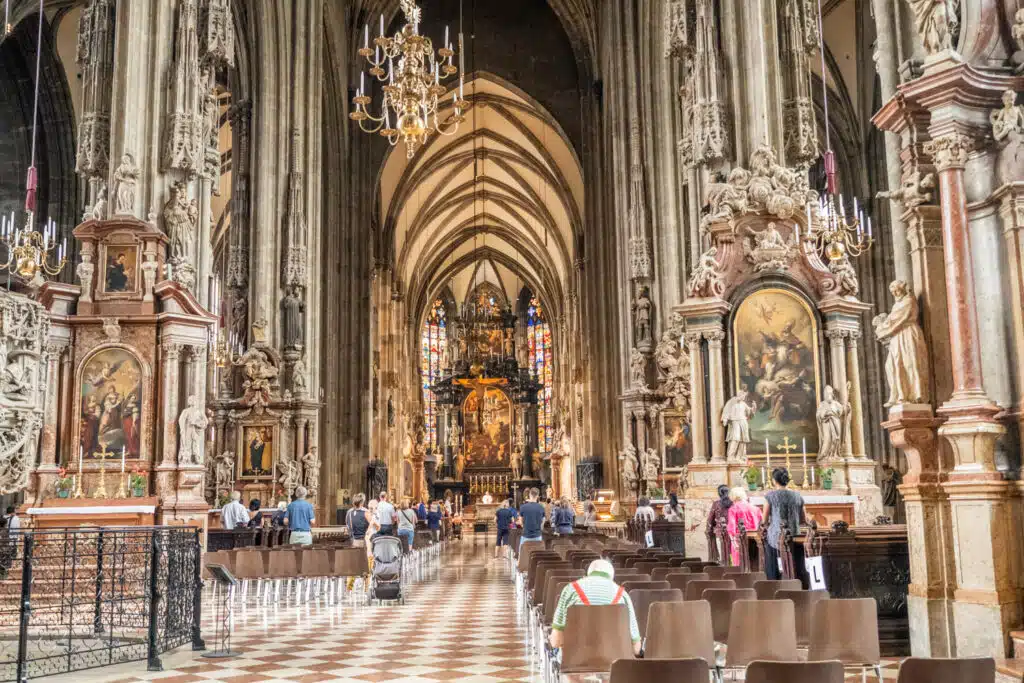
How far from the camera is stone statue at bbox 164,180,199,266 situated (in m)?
16.0

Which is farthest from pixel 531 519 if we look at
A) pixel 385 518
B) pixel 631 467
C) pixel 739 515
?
pixel 631 467

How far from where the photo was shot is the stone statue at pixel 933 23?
7520 mm

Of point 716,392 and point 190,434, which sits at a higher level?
point 716,392

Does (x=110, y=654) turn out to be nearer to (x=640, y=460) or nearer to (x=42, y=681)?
Answer: (x=42, y=681)

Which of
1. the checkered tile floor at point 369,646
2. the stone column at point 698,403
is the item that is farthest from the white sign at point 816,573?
the stone column at point 698,403

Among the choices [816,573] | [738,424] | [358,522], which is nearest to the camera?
[816,573]

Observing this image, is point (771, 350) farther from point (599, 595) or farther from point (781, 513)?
point (599, 595)

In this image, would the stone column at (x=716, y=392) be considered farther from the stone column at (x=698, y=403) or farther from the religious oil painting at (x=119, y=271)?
the religious oil painting at (x=119, y=271)

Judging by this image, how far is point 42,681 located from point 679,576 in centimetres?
469

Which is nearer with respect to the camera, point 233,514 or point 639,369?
point 233,514

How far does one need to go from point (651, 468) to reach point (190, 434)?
1126 cm

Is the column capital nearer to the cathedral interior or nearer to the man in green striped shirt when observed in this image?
the cathedral interior

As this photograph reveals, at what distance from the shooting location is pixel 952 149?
24.5 ft

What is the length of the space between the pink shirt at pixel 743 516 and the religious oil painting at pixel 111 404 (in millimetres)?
9009
